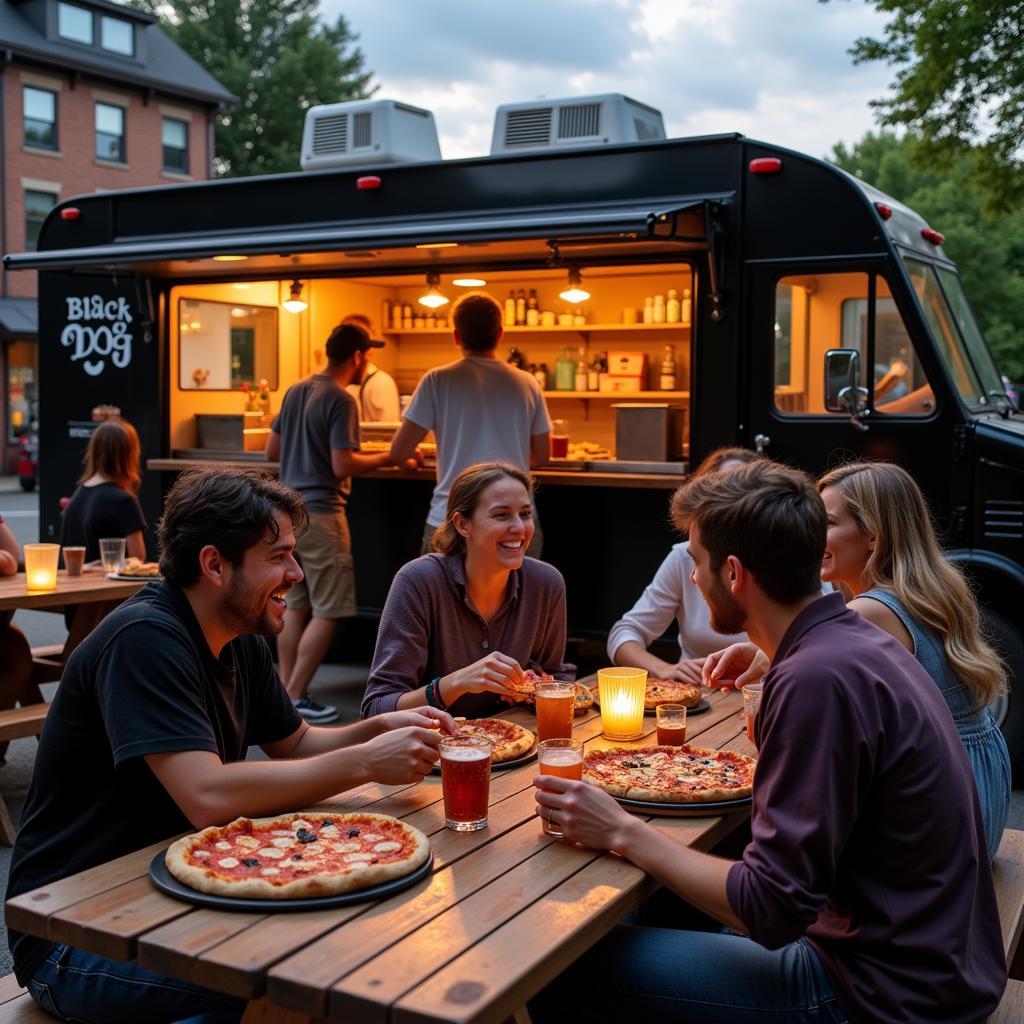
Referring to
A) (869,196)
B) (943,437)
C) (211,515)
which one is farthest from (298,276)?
(211,515)

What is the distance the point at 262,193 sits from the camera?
821cm

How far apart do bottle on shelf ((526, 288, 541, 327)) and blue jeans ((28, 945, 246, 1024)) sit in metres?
8.53

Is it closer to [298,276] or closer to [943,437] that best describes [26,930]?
[943,437]

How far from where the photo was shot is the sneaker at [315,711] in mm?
7125

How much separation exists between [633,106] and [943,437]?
8.99 feet

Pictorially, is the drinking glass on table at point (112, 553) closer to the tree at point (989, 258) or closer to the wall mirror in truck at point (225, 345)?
the wall mirror in truck at point (225, 345)

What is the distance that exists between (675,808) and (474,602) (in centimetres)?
138

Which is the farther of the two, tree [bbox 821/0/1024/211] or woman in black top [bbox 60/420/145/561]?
tree [bbox 821/0/1024/211]

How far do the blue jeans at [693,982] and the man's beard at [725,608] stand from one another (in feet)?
1.99

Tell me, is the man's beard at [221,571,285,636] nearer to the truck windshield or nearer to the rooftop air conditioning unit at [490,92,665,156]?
the truck windshield

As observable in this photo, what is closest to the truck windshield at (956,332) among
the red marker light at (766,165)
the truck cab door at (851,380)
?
the truck cab door at (851,380)

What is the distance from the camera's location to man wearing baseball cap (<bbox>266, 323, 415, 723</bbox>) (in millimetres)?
7523

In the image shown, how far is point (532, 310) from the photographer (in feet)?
34.8

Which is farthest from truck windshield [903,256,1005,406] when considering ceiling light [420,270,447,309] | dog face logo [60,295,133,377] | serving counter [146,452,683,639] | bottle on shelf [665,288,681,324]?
dog face logo [60,295,133,377]
